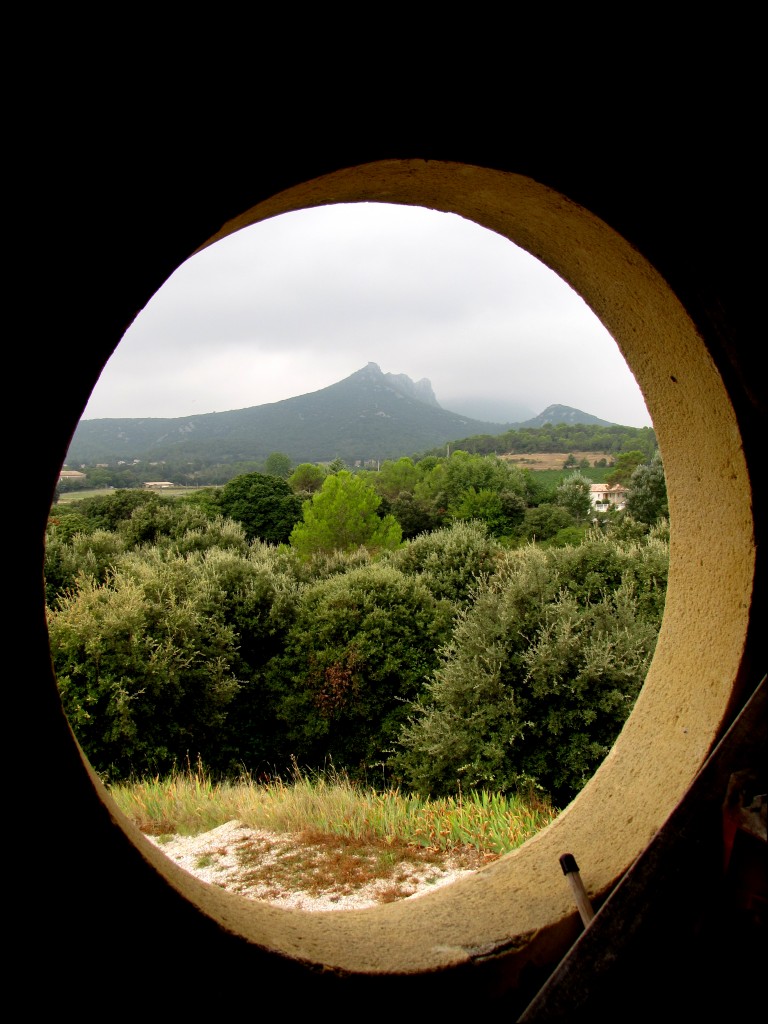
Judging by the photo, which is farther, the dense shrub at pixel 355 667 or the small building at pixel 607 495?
the small building at pixel 607 495

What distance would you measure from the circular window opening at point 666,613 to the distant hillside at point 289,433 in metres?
115

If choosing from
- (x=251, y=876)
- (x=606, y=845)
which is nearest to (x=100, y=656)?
(x=251, y=876)

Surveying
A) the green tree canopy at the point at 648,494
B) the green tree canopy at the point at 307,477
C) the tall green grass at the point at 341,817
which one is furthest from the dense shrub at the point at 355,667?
the green tree canopy at the point at 307,477

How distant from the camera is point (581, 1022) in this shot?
→ 5.26ft

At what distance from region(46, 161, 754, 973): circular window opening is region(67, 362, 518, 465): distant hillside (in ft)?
377

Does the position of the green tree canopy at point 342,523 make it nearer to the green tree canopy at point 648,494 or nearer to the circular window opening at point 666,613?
the green tree canopy at point 648,494

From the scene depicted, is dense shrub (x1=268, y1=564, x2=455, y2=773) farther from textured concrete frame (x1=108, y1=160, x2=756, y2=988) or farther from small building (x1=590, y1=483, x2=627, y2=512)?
small building (x1=590, y1=483, x2=627, y2=512)

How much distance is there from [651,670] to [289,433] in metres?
151

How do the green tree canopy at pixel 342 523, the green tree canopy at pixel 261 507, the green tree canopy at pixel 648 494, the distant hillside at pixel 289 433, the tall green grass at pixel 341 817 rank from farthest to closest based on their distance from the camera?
the distant hillside at pixel 289 433
the green tree canopy at pixel 261 507
the green tree canopy at pixel 342 523
the green tree canopy at pixel 648 494
the tall green grass at pixel 341 817

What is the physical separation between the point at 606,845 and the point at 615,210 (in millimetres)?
2284

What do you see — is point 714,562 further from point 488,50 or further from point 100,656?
point 100,656

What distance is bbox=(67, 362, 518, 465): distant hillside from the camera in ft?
411

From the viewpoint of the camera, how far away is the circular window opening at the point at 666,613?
6.63 ft

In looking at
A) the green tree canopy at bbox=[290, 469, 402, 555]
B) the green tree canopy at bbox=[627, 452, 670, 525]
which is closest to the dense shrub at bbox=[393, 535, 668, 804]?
the green tree canopy at bbox=[290, 469, 402, 555]
